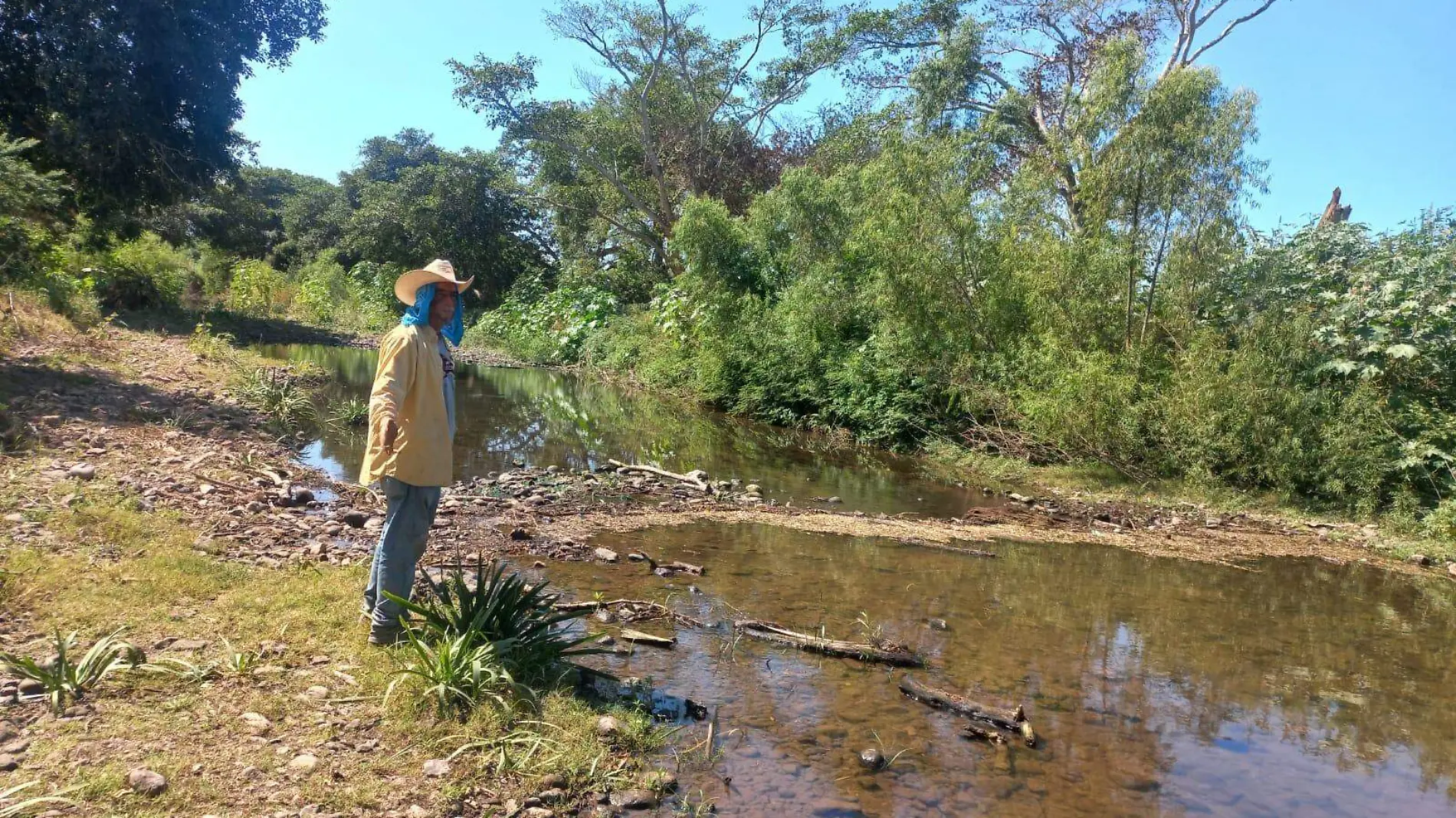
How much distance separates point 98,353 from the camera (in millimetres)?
12344

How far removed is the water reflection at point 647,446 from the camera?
11.3m

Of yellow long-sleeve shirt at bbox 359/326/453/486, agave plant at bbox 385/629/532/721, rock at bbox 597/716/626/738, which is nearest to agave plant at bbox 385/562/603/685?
agave plant at bbox 385/629/532/721

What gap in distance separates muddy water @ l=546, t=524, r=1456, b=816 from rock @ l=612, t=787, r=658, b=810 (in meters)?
0.28

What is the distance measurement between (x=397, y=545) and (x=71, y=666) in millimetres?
1322

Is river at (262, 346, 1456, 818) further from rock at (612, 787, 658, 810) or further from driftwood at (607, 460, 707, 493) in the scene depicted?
driftwood at (607, 460, 707, 493)

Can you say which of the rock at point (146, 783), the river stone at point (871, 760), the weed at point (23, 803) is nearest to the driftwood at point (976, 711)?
the river stone at point (871, 760)

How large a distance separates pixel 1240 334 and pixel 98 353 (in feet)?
52.2

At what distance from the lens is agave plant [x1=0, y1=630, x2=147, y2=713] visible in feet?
11.1

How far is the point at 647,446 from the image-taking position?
1436 cm

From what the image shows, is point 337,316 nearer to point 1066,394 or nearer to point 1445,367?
point 1066,394

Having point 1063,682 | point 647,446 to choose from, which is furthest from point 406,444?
point 647,446

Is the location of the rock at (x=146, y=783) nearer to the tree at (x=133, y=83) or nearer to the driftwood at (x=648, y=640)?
the driftwood at (x=648, y=640)

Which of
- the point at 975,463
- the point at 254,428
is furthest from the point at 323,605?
the point at 975,463

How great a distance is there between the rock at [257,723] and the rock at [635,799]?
4.50 feet
